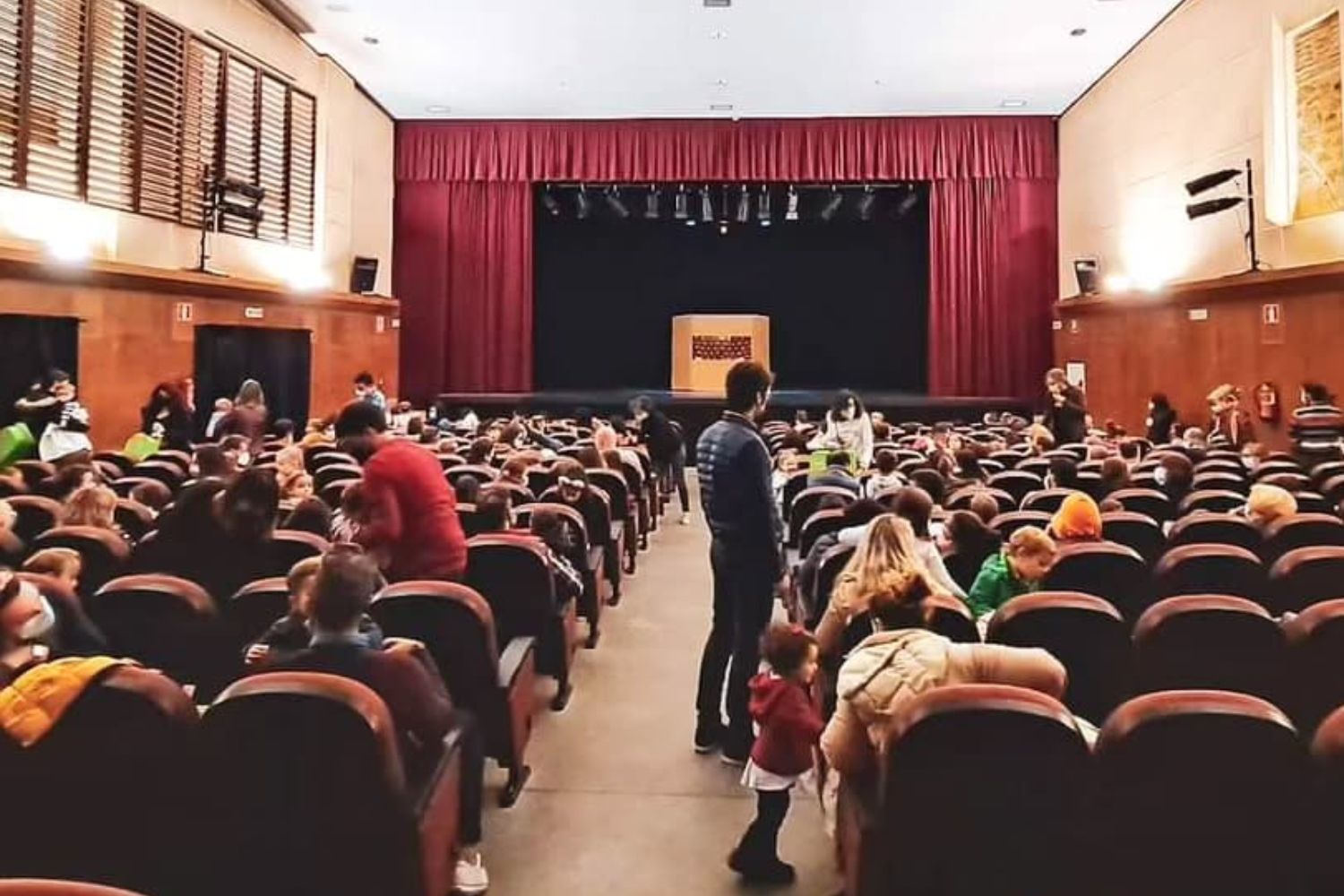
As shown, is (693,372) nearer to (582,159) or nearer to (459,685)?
(582,159)

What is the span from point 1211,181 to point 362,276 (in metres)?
11.1

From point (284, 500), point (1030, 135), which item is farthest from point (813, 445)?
point (1030, 135)

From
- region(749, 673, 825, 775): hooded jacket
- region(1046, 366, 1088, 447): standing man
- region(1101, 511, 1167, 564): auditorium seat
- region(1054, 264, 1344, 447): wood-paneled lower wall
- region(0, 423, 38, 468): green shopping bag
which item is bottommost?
region(749, 673, 825, 775): hooded jacket

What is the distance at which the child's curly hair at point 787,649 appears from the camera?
11.3ft

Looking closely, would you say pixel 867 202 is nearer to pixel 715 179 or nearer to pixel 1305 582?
pixel 715 179

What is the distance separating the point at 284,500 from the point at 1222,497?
5.23 metres

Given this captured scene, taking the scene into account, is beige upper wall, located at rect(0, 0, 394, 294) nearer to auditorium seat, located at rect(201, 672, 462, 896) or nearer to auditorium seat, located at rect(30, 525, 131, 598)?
auditorium seat, located at rect(30, 525, 131, 598)

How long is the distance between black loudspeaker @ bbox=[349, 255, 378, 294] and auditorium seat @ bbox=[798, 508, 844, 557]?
12.0m

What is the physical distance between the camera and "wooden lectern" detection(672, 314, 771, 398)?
18812 mm

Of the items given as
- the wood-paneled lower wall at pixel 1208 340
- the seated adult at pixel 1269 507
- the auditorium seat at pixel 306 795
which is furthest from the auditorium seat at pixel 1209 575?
the wood-paneled lower wall at pixel 1208 340

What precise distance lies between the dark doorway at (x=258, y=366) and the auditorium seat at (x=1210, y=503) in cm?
1005

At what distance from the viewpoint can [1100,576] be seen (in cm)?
420

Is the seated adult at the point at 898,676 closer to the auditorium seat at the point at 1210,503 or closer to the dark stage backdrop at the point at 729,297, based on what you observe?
the auditorium seat at the point at 1210,503

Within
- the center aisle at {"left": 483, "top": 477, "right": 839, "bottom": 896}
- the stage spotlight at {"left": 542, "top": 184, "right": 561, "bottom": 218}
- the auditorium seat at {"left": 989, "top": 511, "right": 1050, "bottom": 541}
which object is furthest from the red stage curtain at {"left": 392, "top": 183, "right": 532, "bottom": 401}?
the auditorium seat at {"left": 989, "top": 511, "right": 1050, "bottom": 541}
